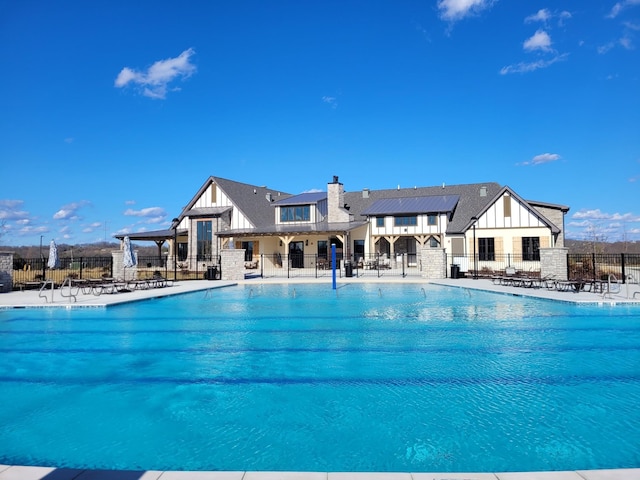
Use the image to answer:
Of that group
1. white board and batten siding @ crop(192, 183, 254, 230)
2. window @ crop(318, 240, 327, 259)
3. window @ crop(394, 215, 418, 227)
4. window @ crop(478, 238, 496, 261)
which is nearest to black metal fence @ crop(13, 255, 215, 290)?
white board and batten siding @ crop(192, 183, 254, 230)

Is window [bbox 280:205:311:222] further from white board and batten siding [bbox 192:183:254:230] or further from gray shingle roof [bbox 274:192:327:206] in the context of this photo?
white board and batten siding [bbox 192:183:254:230]

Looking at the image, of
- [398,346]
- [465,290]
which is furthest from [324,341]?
[465,290]

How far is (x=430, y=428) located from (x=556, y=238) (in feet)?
95.4

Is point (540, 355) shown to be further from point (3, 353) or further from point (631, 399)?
point (3, 353)

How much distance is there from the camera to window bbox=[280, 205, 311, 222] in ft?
121

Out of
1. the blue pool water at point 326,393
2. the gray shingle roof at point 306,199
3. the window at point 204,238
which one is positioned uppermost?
the gray shingle roof at point 306,199

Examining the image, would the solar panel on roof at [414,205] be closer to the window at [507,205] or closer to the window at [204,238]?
the window at [507,205]

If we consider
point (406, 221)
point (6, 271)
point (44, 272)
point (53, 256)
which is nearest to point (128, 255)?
point (53, 256)

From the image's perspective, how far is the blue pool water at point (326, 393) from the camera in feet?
16.0

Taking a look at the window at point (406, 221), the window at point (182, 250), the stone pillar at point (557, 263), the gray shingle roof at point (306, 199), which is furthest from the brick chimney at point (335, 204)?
the stone pillar at point (557, 263)

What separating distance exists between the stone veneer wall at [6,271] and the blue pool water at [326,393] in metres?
8.88

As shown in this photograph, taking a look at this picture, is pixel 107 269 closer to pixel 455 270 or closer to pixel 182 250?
pixel 182 250

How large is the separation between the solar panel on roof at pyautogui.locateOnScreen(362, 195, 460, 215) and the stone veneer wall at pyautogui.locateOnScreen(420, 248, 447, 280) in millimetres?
8194

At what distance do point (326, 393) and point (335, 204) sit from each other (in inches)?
1229
